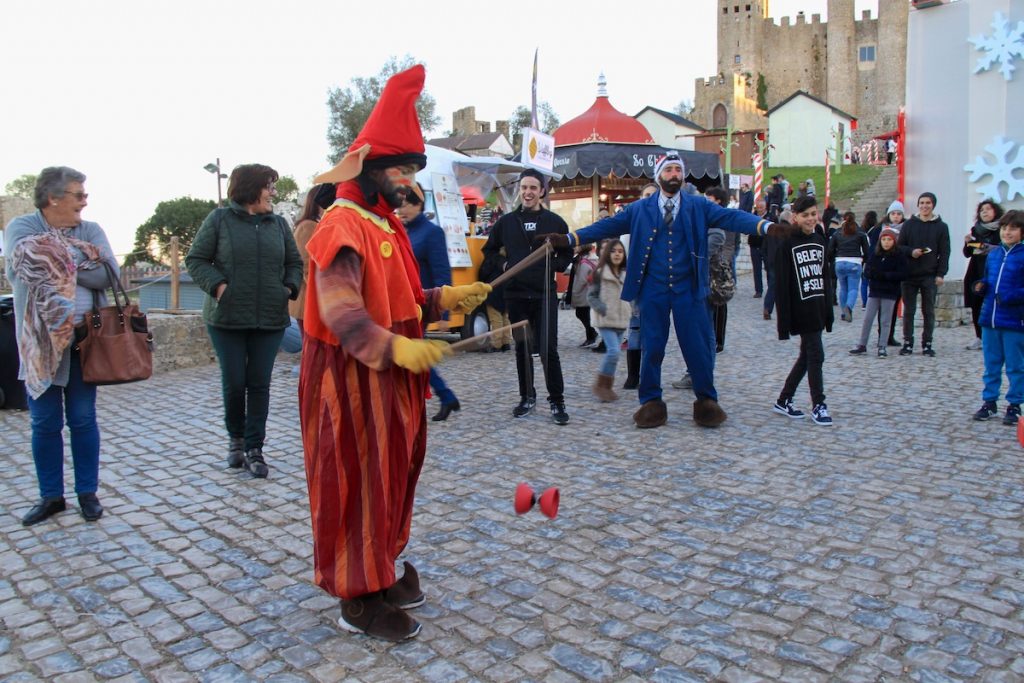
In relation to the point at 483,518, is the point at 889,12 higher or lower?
higher

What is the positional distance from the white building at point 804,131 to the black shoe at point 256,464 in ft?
148

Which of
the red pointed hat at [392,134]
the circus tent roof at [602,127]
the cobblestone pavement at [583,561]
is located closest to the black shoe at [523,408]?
the cobblestone pavement at [583,561]

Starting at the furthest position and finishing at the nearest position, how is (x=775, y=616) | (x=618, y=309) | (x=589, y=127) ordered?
(x=589, y=127) → (x=618, y=309) → (x=775, y=616)

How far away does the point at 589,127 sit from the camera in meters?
18.4

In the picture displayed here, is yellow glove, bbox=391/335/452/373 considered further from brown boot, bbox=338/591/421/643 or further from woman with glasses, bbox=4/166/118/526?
woman with glasses, bbox=4/166/118/526

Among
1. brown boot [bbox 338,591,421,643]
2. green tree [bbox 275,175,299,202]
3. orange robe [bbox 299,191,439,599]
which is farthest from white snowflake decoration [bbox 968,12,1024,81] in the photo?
green tree [bbox 275,175,299,202]

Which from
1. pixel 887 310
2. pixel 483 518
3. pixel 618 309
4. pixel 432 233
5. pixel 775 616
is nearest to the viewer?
pixel 775 616

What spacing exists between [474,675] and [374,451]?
2.73 ft

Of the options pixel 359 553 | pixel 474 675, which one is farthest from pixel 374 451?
pixel 474 675

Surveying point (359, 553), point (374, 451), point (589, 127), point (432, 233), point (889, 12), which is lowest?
point (359, 553)

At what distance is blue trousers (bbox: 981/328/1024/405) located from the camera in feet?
20.6

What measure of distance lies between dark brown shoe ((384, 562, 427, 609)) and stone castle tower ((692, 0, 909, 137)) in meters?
62.6

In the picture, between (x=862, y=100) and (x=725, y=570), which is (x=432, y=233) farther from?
(x=862, y=100)

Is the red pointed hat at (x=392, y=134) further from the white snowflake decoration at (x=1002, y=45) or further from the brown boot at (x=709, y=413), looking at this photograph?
the white snowflake decoration at (x=1002, y=45)
